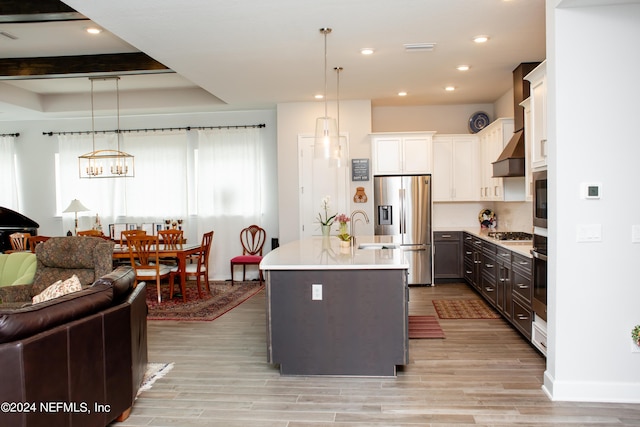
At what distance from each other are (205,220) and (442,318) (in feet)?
14.6

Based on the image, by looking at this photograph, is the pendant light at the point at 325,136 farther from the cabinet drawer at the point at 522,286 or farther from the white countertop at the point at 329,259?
the cabinet drawer at the point at 522,286

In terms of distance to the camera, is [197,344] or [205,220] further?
[205,220]

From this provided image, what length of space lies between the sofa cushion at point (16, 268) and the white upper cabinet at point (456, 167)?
529 cm

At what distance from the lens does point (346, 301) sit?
3482 mm

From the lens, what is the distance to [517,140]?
5.23 metres

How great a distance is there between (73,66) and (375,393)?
527 centimetres

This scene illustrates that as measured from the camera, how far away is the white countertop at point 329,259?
135 inches

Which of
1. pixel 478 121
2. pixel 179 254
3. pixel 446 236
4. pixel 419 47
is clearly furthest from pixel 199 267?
pixel 478 121

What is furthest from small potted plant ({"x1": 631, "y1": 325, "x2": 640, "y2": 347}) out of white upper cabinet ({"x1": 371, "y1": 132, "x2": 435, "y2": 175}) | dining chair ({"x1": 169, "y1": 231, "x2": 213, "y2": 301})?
dining chair ({"x1": 169, "y1": 231, "x2": 213, "y2": 301})

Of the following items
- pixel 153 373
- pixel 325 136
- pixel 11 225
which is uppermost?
pixel 325 136

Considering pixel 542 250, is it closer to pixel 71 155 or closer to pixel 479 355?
pixel 479 355

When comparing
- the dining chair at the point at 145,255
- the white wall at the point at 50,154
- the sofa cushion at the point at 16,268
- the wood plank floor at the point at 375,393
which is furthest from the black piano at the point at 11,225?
the wood plank floor at the point at 375,393

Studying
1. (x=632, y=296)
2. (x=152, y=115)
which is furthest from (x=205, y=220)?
(x=632, y=296)

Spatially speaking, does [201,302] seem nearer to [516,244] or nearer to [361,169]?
[361,169]
